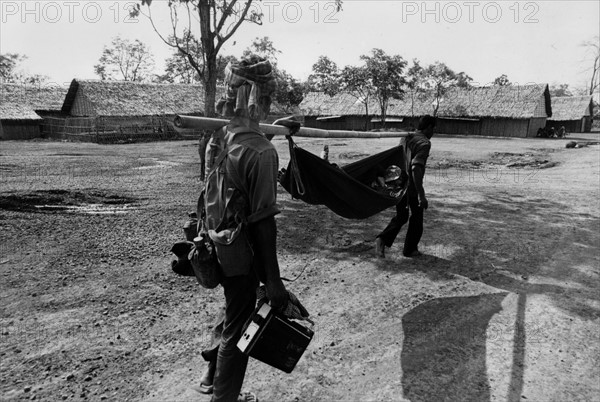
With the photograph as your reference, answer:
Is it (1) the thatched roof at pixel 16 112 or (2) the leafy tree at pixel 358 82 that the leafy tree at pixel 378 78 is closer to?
(2) the leafy tree at pixel 358 82

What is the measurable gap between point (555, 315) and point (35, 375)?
405 cm

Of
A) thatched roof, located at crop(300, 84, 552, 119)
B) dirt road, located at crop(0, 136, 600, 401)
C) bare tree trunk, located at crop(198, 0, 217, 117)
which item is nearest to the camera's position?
dirt road, located at crop(0, 136, 600, 401)

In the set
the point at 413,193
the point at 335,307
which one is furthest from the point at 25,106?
the point at 335,307

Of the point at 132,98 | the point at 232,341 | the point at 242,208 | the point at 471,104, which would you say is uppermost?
the point at 471,104

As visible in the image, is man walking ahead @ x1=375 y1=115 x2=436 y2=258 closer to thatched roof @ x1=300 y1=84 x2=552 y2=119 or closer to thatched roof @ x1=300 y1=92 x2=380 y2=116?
thatched roof @ x1=300 y1=84 x2=552 y2=119

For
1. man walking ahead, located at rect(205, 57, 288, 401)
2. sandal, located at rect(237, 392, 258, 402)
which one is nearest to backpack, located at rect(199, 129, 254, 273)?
man walking ahead, located at rect(205, 57, 288, 401)

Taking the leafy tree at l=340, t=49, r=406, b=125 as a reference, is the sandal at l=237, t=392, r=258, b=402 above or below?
below

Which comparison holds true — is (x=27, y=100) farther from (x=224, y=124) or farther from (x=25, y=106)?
(x=224, y=124)

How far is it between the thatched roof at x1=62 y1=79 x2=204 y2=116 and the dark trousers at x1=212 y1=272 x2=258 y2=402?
31140 millimetres

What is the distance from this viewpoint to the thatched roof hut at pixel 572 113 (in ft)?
141

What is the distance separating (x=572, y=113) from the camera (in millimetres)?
43344

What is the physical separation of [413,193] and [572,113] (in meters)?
48.1

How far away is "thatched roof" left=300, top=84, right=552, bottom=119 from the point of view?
118 ft

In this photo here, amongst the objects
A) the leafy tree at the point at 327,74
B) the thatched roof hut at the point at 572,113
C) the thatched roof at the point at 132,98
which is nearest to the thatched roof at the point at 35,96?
the thatched roof at the point at 132,98
